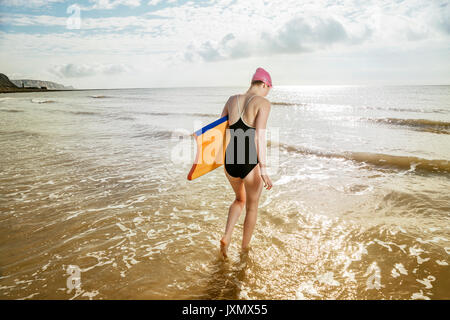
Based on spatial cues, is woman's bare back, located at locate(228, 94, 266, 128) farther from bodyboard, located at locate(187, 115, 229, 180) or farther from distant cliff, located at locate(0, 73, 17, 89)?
distant cliff, located at locate(0, 73, 17, 89)

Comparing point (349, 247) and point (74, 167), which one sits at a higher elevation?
point (74, 167)

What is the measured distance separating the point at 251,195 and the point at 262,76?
1550mm

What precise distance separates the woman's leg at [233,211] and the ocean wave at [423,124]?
16908mm

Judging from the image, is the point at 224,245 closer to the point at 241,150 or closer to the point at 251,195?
the point at 251,195

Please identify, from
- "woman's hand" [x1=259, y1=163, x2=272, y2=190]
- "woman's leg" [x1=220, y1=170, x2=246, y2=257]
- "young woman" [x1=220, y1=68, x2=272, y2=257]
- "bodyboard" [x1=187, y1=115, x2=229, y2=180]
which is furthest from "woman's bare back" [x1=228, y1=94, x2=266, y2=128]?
"woman's leg" [x1=220, y1=170, x2=246, y2=257]

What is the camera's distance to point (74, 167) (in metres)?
7.47

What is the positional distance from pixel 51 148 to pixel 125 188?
19.0 feet

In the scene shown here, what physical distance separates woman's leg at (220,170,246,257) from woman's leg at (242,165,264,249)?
3.4 inches

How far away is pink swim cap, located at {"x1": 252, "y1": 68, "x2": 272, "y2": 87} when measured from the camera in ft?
10.5

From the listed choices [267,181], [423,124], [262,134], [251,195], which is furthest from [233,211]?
[423,124]

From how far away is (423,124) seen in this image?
57.6 feet
